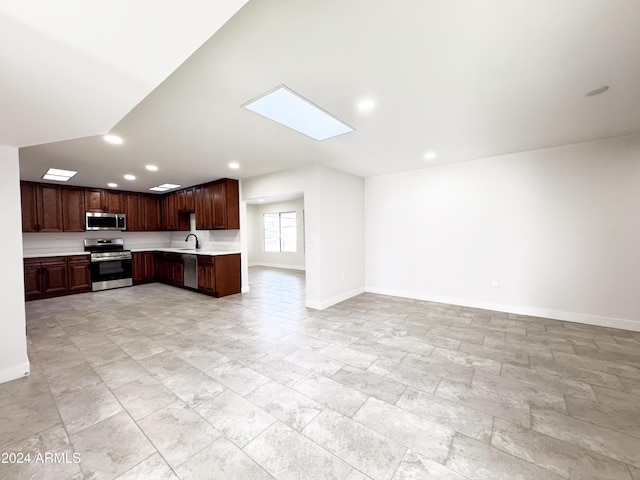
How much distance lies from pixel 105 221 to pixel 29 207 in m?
1.29

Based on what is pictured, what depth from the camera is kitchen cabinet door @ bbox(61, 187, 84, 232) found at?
5.84m

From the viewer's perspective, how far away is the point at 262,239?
10.3 meters

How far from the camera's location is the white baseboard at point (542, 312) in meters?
3.41

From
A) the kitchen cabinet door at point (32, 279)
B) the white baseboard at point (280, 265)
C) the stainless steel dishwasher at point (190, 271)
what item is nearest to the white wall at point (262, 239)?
the white baseboard at point (280, 265)

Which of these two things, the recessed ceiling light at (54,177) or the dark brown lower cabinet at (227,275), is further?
the dark brown lower cabinet at (227,275)

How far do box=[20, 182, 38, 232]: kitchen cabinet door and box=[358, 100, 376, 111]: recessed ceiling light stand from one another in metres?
7.18

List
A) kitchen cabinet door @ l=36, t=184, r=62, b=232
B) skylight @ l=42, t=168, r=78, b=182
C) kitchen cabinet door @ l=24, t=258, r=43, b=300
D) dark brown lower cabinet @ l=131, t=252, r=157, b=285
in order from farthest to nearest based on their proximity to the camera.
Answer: dark brown lower cabinet @ l=131, t=252, r=157, b=285 < kitchen cabinet door @ l=36, t=184, r=62, b=232 < kitchen cabinet door @ l=24, t=258, r=43, b=300 < skylight @ l=42, t=168, r=78, b=182

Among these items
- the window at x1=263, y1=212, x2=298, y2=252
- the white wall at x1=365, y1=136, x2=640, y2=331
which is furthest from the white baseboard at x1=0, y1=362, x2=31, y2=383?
the window at x1=263, y1=212, x2=298, y2=252

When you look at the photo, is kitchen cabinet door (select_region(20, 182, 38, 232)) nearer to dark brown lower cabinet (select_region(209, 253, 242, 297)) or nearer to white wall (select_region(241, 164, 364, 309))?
dark brown lower cabinet (select_region(209, 253, 242, 297))

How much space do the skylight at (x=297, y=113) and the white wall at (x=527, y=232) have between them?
2.68m

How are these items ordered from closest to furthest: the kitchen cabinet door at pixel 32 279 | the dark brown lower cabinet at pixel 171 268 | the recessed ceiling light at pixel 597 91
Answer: the recessed ceiling light at pixel 597 91, the kitchen cabinet door at pixel 32 279, the dark brown lower cabinet at pixel 171 268

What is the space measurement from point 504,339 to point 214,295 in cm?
508

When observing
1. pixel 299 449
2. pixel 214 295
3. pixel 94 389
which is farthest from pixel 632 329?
pixel 214 295

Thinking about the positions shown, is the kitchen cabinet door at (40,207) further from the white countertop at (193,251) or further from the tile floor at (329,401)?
the tile floor at (329,401)
